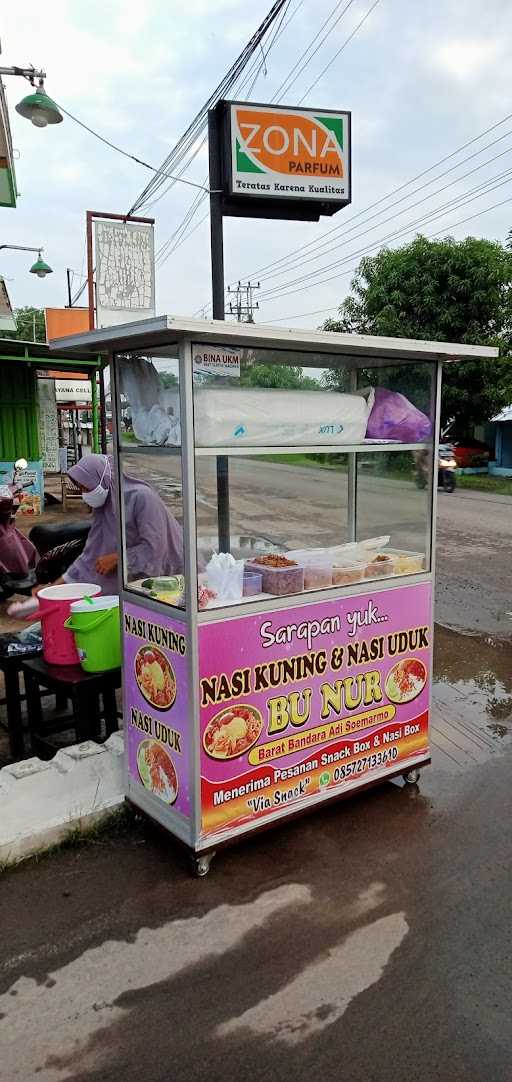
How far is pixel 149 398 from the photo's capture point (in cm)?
311

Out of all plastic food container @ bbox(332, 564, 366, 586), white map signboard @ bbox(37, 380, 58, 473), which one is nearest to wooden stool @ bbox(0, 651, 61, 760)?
plastic food container @ bbox(332, 564, 366, 586)

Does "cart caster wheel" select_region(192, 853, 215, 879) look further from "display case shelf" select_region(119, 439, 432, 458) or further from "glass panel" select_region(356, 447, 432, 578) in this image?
"display case shelf" select_region(119, 439, 432, 458)

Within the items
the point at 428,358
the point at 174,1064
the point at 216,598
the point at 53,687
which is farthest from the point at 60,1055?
the point at 428,358

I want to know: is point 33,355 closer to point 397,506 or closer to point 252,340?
point 397,506

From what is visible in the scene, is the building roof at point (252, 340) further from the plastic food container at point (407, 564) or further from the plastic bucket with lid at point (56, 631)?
the plastic bucket with lid at point (56, 631)

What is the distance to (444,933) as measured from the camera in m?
2.73

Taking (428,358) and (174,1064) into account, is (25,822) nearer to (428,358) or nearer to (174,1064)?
(174,1064)

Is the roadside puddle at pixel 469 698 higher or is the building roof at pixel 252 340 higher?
the building roof at pixel 252 340

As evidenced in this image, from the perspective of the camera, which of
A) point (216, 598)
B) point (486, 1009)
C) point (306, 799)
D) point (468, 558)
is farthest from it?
point (468, 558)

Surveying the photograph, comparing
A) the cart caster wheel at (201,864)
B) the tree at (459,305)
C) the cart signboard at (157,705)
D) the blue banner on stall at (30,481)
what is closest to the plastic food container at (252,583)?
the cart signboard at (157,705)

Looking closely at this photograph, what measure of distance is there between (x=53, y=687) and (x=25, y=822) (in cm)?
75

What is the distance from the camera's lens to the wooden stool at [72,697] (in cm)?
374

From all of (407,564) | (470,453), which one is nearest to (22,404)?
(407,564)

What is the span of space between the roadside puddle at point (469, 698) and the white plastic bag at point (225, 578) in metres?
1.80
